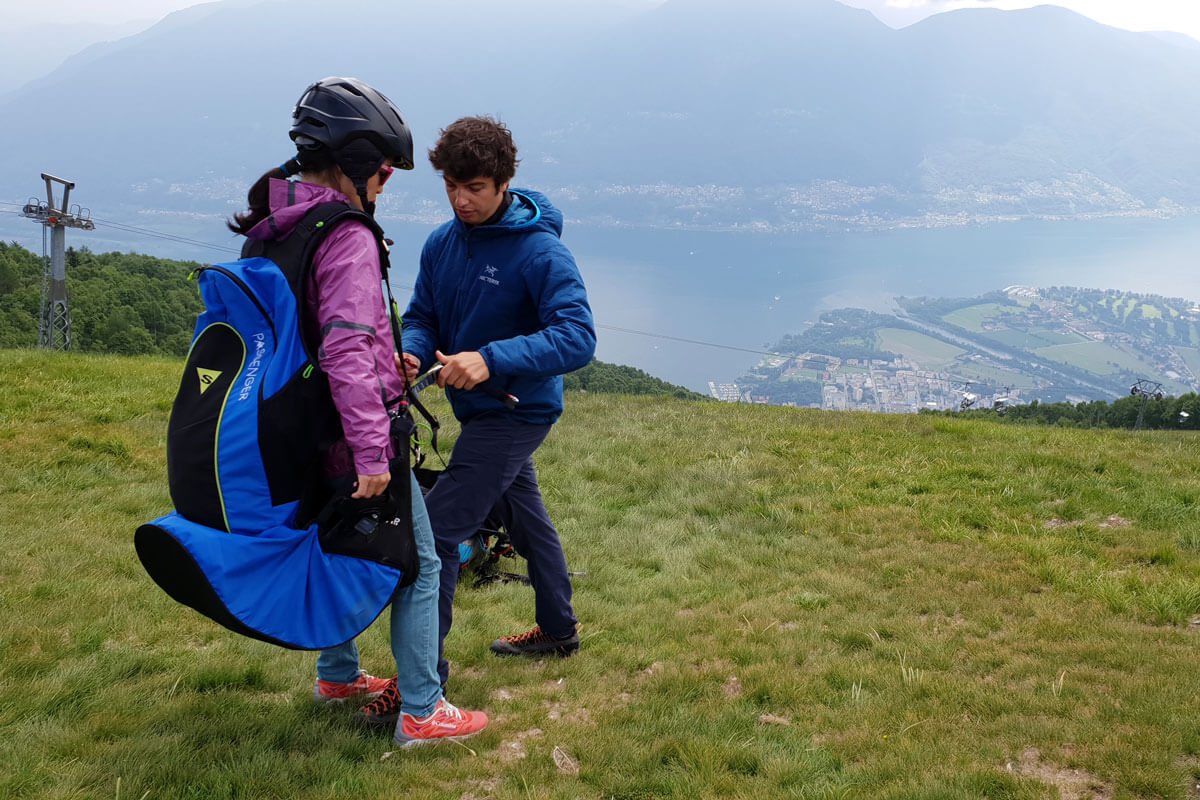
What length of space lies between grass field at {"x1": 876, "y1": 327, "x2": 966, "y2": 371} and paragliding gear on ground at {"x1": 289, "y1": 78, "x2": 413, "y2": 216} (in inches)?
7086

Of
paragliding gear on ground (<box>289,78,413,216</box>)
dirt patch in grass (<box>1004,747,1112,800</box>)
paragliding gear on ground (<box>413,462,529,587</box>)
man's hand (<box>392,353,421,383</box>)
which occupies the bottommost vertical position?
paragliding gear on ground (<box>413,462,529,587</box>)

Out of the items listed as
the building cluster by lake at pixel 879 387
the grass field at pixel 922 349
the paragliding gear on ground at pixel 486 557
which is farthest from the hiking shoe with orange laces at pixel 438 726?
the grass field at pixel 922 349

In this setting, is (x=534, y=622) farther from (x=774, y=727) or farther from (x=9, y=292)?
(x=9, y=292)

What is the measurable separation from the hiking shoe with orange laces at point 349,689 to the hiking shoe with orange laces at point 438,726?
1.50 feet

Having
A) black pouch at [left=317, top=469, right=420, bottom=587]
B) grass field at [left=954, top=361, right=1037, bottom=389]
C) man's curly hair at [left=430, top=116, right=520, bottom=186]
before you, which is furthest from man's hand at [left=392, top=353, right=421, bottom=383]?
grass field at [left=954, top=361, right=1037, bottom=389]

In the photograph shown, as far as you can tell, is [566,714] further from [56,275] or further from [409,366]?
[56,275]

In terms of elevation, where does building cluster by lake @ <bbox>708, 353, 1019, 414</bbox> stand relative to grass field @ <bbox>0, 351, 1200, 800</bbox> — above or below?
below

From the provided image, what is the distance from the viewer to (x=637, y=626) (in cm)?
561

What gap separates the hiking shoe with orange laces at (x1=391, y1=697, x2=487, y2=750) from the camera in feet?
12.4

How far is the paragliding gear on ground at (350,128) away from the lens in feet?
10.4

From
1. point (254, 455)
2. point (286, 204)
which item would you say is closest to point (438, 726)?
point (254, 455)

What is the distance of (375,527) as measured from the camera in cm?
325

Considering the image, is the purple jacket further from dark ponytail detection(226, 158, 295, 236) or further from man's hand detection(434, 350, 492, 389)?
man's hand detection(434, 350, 492, 389)

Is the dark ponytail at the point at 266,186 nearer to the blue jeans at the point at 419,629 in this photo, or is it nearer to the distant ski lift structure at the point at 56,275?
the blue jeans at the point at 419,629
